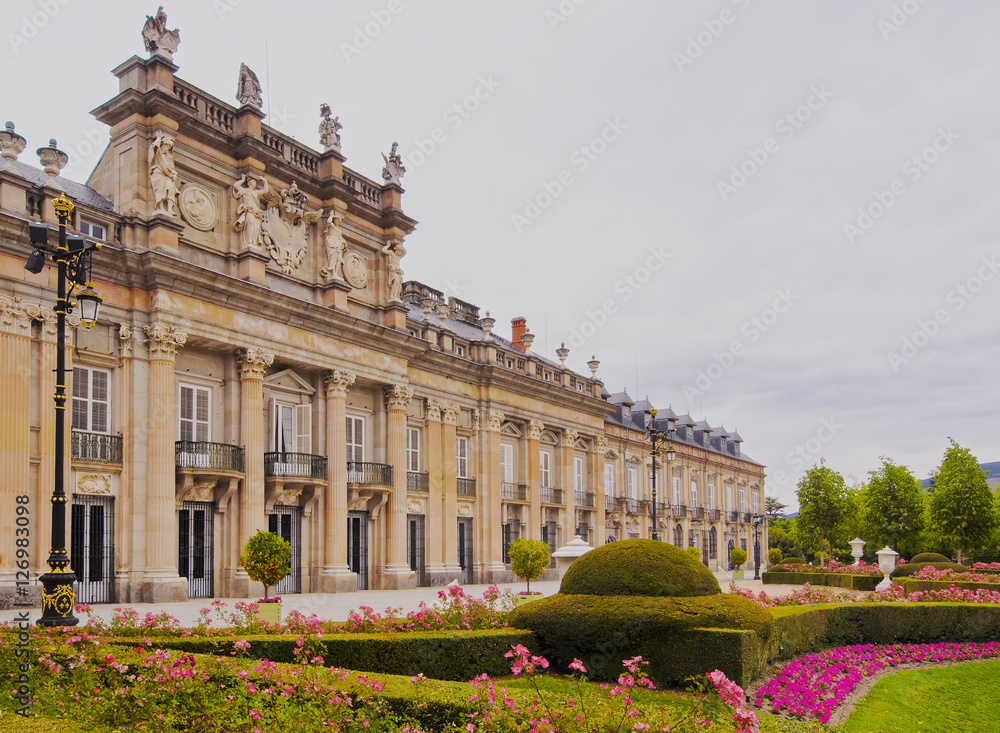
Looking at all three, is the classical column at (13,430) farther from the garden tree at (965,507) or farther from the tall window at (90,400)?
the garden tree at (965,507)

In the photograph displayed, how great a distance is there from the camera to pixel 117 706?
8.74m

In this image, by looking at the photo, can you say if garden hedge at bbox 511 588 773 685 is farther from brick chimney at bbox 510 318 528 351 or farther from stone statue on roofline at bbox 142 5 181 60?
brick chimney at bbox 510 318 528 351

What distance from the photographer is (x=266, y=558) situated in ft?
68.1

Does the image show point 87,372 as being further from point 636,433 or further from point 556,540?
Answer: point 636,433

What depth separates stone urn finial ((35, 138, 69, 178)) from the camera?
22438 mm

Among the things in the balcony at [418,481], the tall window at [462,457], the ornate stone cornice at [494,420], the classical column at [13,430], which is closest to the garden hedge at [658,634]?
the classical column at [13,430]

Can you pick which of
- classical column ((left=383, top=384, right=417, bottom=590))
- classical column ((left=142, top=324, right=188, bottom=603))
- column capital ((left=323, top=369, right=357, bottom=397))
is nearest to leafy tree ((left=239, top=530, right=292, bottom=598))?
classical column ((left=142, top=324, right=188, bottom=603))

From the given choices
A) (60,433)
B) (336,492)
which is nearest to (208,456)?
(336,492)

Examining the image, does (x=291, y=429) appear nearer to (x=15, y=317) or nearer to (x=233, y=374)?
(x=233, y=374)

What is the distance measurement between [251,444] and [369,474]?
5.47 meters

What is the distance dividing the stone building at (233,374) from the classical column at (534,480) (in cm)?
279

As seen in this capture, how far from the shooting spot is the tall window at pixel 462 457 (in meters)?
37.5

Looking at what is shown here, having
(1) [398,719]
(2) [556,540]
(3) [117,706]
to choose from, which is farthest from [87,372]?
(2) [556,540]

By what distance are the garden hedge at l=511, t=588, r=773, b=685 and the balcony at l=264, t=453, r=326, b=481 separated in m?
15.3
